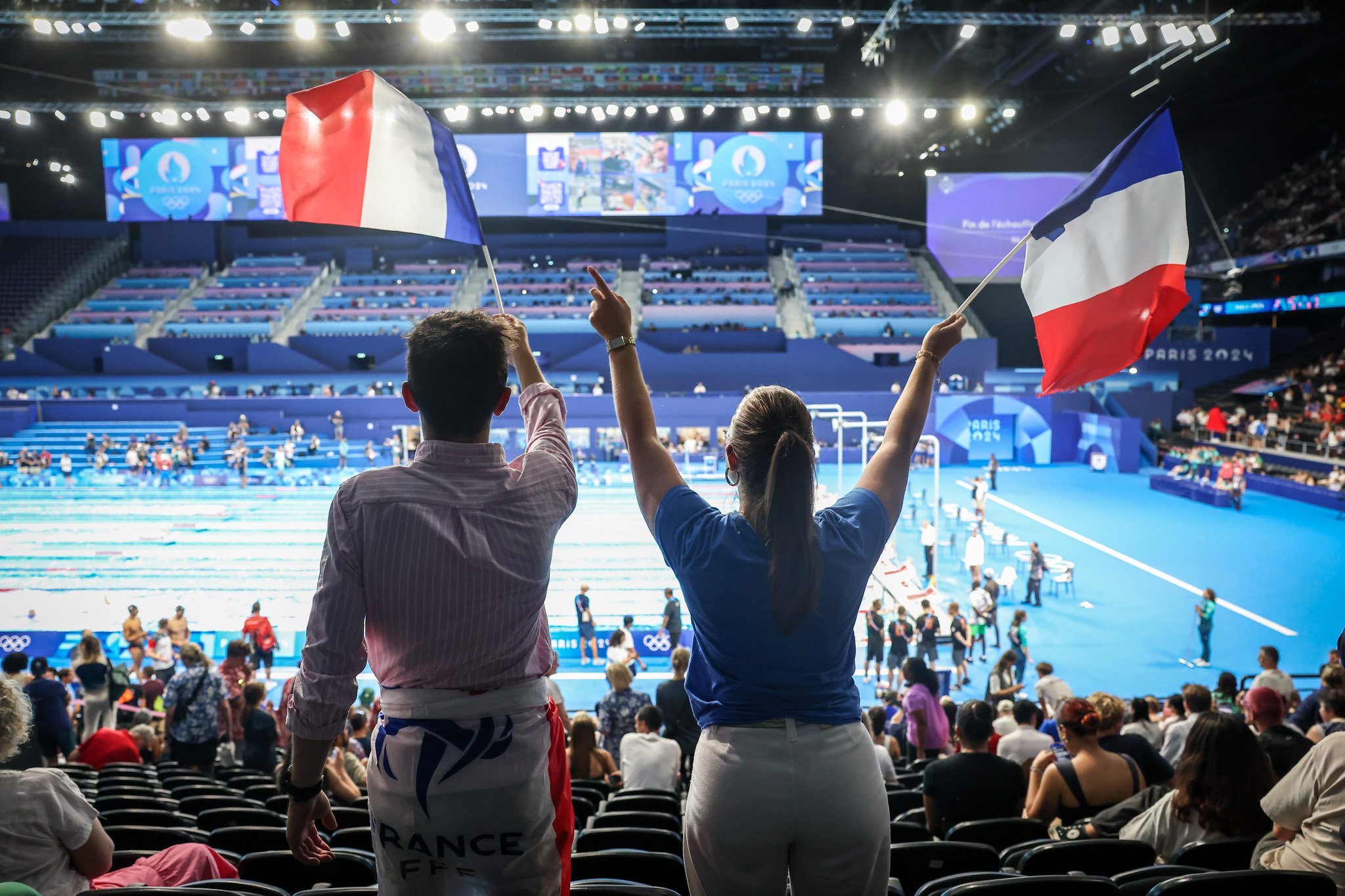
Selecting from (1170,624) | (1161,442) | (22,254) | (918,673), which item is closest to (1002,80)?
(1161,442)

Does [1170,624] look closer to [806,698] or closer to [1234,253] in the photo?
[806,698]

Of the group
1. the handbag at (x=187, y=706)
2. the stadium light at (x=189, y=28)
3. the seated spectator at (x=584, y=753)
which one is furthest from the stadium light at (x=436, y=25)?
the seated spectator at (x=584, y=753)

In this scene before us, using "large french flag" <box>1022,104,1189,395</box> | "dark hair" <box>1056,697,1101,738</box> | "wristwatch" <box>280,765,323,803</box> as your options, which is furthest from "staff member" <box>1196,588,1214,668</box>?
"wristwatch" <box>280,765,323,803</box>

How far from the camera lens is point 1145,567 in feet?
55.1

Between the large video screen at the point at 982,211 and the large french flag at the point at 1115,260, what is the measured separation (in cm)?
3938

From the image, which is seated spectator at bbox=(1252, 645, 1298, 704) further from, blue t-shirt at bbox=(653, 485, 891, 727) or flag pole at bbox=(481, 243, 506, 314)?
blue t-shirt at bbox=(653, 485, 891, 727)

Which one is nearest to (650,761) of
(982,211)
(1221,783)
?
(1221,783)

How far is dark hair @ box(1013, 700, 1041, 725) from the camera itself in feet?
19.3

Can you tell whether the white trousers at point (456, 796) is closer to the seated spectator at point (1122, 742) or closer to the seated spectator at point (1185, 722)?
the seated spectator at point (1122, 742)

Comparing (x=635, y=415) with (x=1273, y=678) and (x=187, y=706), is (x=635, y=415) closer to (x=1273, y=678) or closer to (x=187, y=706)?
(x=187, y=706)

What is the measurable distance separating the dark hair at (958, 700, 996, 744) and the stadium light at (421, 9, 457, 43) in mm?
23359

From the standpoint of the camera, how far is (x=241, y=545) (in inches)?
758

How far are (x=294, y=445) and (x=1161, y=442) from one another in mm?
32851

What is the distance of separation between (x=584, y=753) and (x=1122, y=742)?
3597mm
